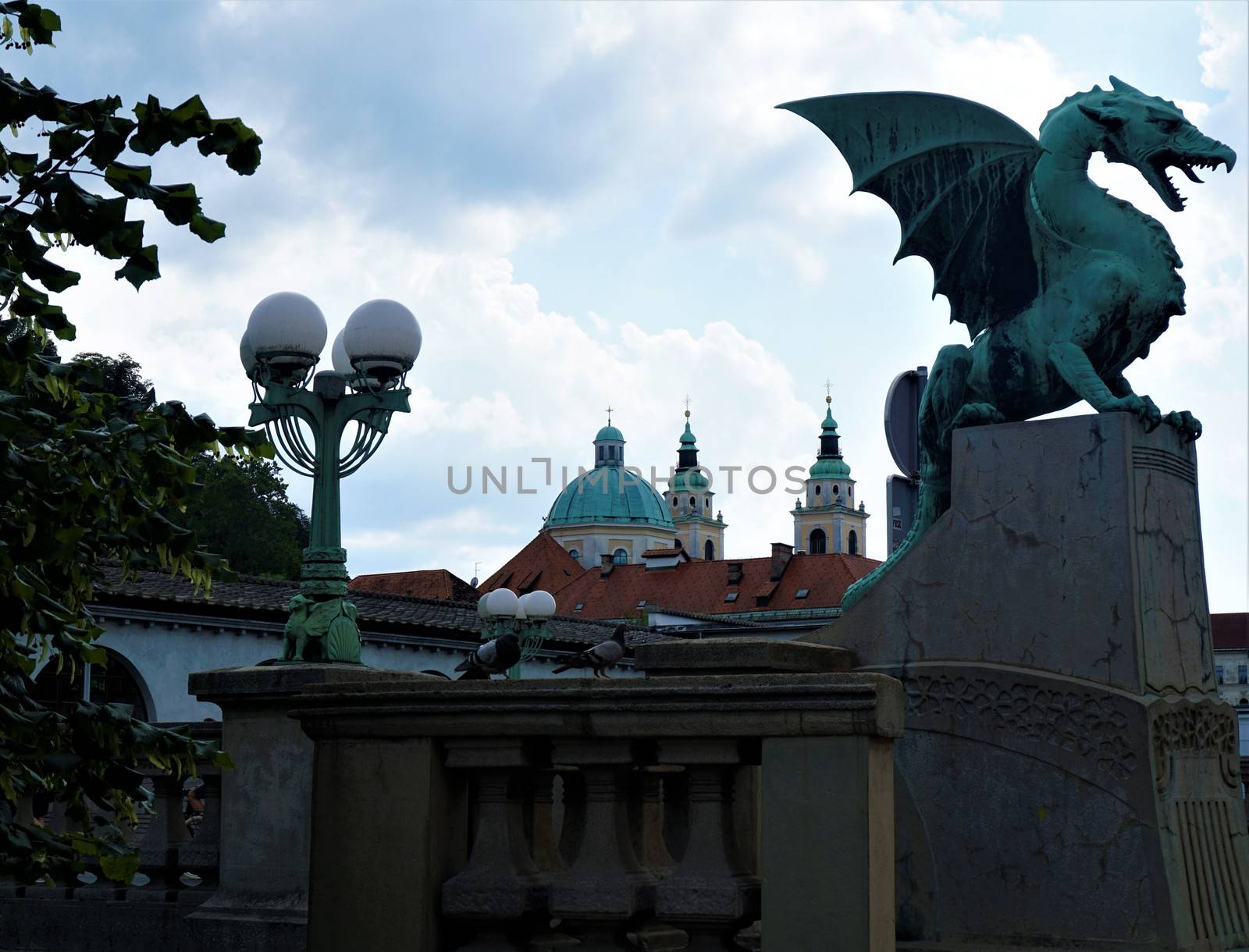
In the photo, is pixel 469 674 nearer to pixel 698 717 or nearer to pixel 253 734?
pixel 253 734

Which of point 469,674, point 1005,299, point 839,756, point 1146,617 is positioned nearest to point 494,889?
point 839,756

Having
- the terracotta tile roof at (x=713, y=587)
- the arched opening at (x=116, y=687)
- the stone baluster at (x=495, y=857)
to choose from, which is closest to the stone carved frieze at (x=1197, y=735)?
the stone baluster at (x=495, y=857)

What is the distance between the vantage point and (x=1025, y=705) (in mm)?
6324

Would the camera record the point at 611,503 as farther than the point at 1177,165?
Yes

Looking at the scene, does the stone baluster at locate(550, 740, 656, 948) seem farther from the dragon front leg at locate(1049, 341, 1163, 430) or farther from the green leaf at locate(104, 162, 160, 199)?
the dragon front leg at locate(1049, 341, 1163, 430)

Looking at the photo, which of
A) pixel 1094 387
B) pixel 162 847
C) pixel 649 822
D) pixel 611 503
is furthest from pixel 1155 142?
pixel 611 503

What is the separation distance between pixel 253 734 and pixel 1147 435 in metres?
3.75

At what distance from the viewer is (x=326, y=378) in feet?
28.5

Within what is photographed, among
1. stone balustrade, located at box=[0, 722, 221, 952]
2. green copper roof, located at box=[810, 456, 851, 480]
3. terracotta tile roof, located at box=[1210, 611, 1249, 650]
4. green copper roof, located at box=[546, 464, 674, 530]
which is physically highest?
green copper roof, located at box=[810, 456, 851, 480]

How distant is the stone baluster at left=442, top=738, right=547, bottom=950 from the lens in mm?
3807

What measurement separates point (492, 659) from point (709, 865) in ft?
27.4

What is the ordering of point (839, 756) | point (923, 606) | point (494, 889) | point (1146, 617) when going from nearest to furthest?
point (839, 756), point (494, 889), point (1146, 617), point (923, 606)

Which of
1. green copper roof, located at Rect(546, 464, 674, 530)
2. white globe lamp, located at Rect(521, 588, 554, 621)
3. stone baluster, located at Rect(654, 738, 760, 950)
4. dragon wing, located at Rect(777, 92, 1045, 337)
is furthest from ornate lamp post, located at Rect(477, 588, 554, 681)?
green copper roof, located at Rect(546, 464, 674, 530)

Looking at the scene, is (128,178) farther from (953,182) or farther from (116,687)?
(116,687)
